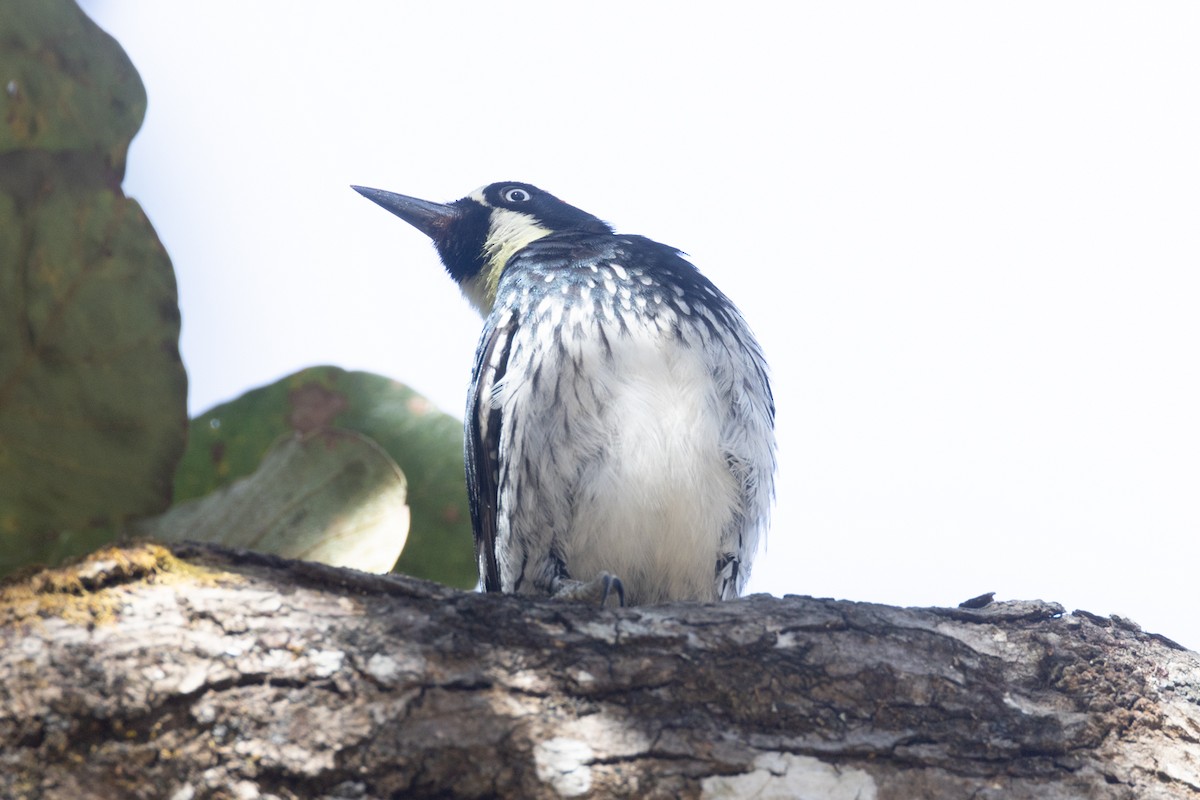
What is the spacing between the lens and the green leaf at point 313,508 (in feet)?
6.76

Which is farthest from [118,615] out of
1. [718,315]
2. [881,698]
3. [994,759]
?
[718,315]

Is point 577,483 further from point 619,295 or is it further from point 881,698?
point 881,698

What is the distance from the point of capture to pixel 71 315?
5.68ft

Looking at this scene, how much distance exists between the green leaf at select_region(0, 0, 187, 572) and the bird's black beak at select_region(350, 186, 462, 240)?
3333mm

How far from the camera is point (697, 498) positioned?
3.43 metres

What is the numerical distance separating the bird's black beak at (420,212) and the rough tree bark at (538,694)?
3270 millimetres

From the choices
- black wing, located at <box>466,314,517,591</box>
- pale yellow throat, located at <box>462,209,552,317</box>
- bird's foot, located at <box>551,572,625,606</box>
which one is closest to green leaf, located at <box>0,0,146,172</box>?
bird's foot, located at <box>551,572,625,606</box>

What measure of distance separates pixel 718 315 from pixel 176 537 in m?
2.26

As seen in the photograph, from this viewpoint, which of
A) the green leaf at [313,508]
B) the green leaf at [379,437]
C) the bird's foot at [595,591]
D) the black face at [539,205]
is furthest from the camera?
the black face at [539,205]

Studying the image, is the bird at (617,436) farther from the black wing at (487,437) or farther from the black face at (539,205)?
the black face at (539,205)

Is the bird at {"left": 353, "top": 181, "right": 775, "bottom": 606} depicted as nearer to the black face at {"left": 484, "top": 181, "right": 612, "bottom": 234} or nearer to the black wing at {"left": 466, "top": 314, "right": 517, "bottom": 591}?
the black wing at {"left": 466, "top": 314, "right": 517, "bottom": 591}

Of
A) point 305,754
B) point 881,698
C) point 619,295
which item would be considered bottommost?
point 305,754

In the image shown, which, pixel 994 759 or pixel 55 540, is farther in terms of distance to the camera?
pixel 994 759

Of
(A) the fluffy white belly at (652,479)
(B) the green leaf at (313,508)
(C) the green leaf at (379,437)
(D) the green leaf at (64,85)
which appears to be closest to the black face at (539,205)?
(A) the fluffy white belly at (652,479)
